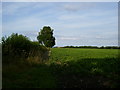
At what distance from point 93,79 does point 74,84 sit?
1.32 meters

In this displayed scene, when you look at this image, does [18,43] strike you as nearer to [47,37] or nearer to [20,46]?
[20,46]

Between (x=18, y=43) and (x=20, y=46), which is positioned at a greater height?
(x=18, y=43)

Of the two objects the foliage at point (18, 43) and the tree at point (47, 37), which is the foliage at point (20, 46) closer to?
the foliage at point (18, 43)

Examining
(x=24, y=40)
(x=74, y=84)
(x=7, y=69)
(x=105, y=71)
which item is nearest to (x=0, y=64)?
(x=7, y=69)

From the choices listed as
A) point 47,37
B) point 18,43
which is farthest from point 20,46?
point 47,37

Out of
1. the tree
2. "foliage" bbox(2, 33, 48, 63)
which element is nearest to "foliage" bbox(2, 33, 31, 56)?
"foliage" bbox(2, 33, 48, 63)

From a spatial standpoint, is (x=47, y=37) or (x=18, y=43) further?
(x=47, y=37)

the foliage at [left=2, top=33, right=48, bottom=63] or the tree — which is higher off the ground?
the tree

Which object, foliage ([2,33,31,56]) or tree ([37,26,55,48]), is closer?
foliage ([2,33,31,56])

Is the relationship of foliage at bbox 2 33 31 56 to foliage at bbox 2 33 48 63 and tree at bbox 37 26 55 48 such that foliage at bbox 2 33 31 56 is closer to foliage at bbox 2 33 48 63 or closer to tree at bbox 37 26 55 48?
foliage at bbox 2 33 48 63

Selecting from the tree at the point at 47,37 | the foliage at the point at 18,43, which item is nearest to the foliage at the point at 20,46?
the foliage at the point at 18,43

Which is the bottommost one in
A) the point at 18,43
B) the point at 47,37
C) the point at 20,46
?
the point at 20,46

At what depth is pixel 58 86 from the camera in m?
8.16

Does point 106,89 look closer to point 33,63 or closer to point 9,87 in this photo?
point 9,87
